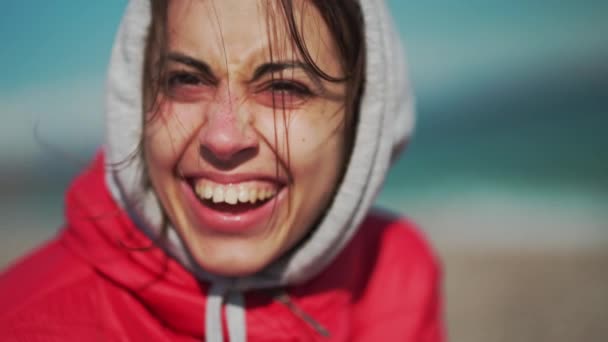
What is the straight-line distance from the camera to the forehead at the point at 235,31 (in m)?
1.42

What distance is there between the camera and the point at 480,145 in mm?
8375

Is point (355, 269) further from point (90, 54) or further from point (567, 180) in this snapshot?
point (567, 180)

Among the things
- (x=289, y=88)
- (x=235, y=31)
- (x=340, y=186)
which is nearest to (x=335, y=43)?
(x=289, y=88)

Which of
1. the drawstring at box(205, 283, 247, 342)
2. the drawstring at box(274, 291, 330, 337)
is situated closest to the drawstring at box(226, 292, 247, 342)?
the drawstring at box(205, 283, 247, 342)

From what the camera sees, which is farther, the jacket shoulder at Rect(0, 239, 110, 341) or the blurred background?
the blurred background

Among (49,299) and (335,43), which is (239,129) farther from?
(49,299)

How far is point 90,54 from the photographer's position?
5.58ft

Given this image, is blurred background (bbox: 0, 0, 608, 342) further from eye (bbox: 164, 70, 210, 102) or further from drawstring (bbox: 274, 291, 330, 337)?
drawstring (bbox: 274, 291, 330, 337)

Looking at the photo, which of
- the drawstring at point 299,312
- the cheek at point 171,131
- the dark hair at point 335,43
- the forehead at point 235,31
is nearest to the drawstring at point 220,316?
the drawstring at point 299,312

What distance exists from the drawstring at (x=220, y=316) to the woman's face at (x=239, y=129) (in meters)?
0.14

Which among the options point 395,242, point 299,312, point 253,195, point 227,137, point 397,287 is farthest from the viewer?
point 395,242

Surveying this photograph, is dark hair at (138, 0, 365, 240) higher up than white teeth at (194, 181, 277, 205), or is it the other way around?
dark hair at (138, 0, 365, 240)

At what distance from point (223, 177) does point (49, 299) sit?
0.55 m

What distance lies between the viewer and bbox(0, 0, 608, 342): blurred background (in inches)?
66.3
